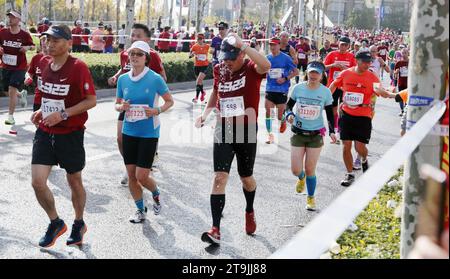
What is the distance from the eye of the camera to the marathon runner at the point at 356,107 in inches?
374

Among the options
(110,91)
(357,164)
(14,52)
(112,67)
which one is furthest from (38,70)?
(112,67)

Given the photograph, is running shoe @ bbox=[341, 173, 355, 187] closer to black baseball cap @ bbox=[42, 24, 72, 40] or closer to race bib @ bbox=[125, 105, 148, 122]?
race bib @ bbox=[125, 105, 148, 122]

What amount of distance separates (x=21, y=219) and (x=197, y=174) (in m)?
3.20

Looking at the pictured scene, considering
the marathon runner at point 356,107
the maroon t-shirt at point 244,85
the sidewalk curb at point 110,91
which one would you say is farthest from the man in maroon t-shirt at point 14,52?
the maroon t-shirt at point 244,85

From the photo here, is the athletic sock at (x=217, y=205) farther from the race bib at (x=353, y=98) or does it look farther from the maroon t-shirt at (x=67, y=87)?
the race bib at (x=353, y=98)

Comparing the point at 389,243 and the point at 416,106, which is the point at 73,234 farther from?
the point at 416,106

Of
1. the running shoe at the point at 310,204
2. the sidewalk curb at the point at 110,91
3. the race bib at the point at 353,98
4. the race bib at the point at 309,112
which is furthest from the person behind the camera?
the sidewalk curb at the point at 110,91

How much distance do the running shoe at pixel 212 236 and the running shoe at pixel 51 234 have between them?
125 centimetres

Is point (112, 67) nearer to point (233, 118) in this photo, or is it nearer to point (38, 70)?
point (38, 70)

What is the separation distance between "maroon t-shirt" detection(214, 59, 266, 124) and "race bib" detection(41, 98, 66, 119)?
57.8 inches

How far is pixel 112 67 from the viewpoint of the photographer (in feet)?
68.5

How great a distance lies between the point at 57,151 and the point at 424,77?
3283 millimetres

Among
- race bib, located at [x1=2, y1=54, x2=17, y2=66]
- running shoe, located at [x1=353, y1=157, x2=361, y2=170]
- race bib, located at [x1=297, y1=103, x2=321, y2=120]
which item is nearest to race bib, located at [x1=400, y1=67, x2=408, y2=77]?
running shoe, located at [x1=353, y1=157, x2=361, y2=170]

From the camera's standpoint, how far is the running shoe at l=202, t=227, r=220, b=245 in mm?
6321
